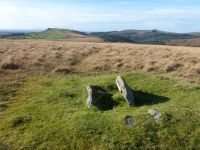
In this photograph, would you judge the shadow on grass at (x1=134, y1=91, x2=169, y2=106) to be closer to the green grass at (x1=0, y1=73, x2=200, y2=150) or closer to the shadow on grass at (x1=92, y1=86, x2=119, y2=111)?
the green grass at (x1=0, y1=73, x2=200, y2=150)

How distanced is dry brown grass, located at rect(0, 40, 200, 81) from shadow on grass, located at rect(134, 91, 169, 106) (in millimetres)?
9063

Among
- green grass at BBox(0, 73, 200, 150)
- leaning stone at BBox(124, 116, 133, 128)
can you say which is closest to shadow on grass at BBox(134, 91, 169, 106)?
green grass at BBox(0, 73, 200, 150)

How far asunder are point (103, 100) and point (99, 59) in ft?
58.9

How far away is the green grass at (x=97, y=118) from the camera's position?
2384 centimetres

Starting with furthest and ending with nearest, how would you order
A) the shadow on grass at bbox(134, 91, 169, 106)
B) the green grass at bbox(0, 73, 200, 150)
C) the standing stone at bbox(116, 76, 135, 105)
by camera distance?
1. the shadow on grass at bbox(134, 91, 169, 106)
2. the standing stone at bbox(116, 76, 135, 105)
3. the green grass at bbox(0, 73, 200, 150)

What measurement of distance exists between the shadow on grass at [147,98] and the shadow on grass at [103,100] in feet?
7.65

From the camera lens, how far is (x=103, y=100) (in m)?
30.3

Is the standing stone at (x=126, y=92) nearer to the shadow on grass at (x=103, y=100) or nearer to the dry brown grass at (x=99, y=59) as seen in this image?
the shadow on grass at (x=103, y=100)

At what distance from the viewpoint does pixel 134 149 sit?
907 inches

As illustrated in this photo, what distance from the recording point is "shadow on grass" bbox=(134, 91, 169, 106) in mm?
30078

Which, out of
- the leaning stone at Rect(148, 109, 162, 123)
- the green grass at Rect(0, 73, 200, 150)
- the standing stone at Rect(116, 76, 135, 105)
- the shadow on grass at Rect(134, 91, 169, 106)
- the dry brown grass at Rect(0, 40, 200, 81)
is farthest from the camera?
the dry brown grass at Rect(0, 40, 200, 81)

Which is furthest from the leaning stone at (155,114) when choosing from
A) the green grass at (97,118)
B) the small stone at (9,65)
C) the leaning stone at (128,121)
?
the small stone at (9,65)

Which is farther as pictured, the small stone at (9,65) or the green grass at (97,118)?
the small stone at (9,65)

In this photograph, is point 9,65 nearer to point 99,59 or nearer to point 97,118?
point 99,59
